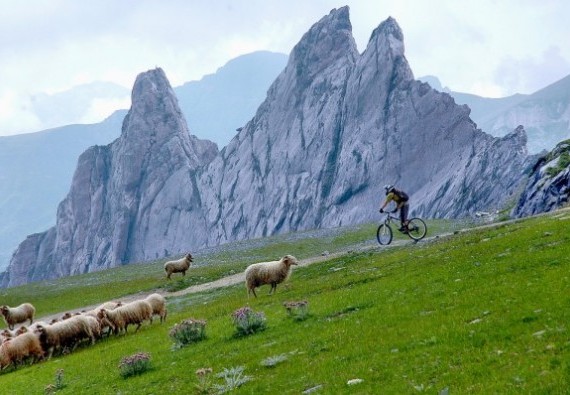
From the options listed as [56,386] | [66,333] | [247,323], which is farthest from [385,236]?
[56,386]

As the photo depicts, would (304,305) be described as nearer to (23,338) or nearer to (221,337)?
(221,337)

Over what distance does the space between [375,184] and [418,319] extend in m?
150

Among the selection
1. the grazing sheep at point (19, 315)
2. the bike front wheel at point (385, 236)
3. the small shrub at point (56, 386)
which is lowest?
the small shrub at point (56, 386)

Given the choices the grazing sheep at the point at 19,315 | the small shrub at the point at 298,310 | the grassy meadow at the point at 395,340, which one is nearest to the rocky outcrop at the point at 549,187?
the grassy meadow at the point at 395,340

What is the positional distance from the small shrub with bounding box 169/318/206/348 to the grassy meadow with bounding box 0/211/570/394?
0.40 m

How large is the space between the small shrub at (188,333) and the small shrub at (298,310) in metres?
3.43

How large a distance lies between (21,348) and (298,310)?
15.4 m

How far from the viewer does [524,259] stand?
2047 centimetres

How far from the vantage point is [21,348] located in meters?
27.4

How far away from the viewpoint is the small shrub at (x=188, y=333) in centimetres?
2138

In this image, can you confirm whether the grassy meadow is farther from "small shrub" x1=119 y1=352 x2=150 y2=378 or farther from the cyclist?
the cyclist

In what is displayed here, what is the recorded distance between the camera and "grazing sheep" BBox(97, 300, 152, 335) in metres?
29.2

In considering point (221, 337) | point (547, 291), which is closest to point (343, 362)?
point (547, 291)

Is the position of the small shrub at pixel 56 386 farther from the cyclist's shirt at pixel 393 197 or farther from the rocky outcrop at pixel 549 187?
the rocky outcrop at pixel 549 187
